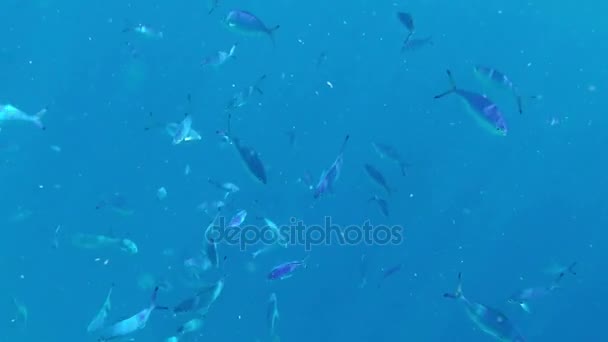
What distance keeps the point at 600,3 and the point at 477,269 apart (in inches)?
479

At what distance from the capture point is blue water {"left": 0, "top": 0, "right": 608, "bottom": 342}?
15.6 meters

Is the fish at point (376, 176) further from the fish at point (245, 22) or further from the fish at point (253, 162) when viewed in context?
the fish at point (253, 162)

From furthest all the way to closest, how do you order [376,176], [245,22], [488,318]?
[376,176] < [245,22] < [488,318]

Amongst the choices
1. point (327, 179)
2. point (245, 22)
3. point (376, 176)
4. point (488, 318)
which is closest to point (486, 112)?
point (327, 179)

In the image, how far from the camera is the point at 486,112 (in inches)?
160

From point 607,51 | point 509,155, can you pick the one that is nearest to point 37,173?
→ point 509,155

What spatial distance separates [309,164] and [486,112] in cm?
1497

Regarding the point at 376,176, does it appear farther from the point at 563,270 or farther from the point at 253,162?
the point at 563,270

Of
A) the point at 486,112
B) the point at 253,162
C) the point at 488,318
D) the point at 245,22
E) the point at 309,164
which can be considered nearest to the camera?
the point at 486,112

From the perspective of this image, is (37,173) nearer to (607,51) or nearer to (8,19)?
(8,19)

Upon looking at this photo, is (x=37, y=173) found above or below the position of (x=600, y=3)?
below

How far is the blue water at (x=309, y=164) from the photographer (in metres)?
15.6

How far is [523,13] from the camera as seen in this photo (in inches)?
1042

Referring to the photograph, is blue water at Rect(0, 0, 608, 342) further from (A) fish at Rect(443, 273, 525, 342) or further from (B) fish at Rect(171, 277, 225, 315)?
(A) fish at Rect(443, 273, 525, 342)
